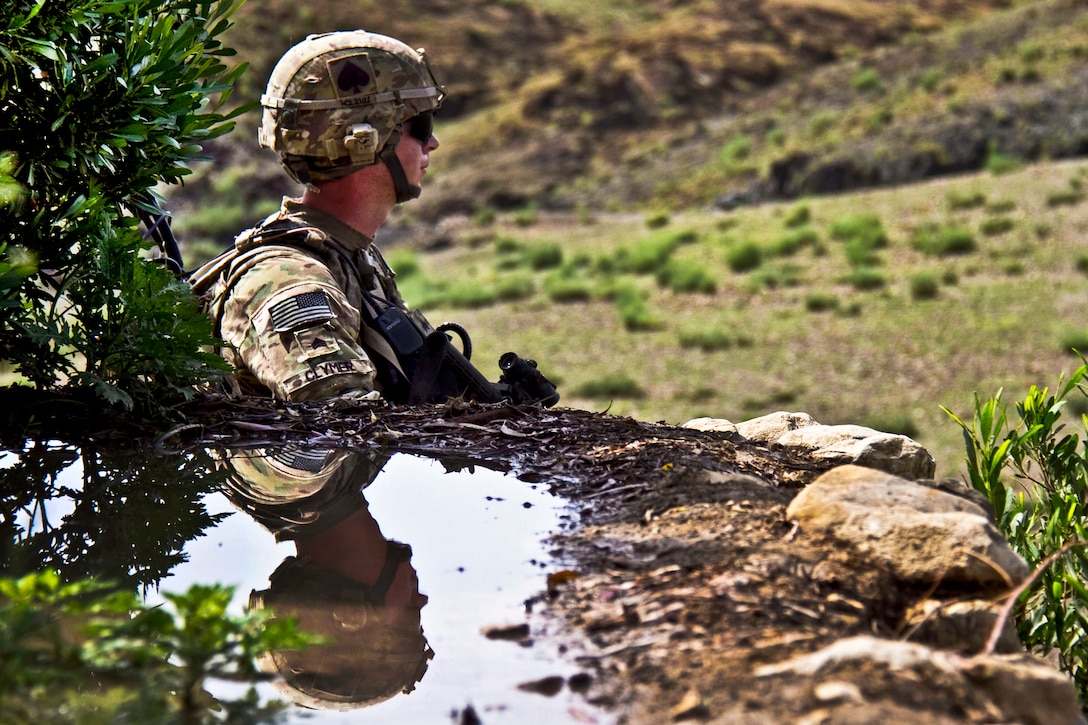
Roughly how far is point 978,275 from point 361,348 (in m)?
16.9

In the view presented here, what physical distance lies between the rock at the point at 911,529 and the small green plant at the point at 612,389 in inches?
550

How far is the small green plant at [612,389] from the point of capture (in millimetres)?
16578

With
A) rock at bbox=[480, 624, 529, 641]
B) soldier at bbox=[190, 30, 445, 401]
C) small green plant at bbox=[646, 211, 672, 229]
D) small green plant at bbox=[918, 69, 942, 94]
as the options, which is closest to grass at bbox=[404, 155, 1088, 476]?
small green plant at bbox=[646, 211, 672, 229]

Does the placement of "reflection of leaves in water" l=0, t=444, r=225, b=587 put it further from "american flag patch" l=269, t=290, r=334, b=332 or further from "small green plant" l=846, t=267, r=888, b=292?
"small green plant" l=846, t=267, r=888, b=292

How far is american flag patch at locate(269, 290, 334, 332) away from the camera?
12.7 feet

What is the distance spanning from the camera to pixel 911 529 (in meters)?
2.32

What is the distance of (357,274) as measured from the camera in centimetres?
442

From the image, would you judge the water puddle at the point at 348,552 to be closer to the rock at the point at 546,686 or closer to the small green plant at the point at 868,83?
the rock at the point at 546,686

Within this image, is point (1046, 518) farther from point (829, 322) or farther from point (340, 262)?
point (829, 322)

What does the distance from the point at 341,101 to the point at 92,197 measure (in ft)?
5.11

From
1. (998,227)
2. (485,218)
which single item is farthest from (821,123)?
(998,227)

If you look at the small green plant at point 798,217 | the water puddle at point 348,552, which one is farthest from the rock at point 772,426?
the small green plant at point 798,217

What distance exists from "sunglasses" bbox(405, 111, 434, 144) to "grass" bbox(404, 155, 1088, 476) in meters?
9.10

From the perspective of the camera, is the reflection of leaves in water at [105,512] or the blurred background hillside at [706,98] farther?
the blurred background hillside at [706,98]
